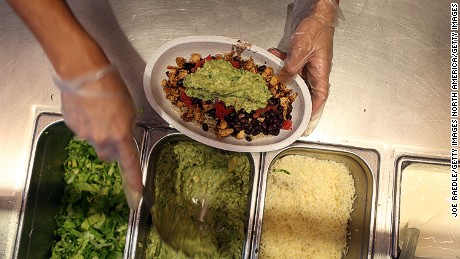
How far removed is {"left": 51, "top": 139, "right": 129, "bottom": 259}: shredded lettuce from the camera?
2.01m

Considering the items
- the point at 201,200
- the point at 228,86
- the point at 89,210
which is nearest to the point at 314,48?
the point at 228,86

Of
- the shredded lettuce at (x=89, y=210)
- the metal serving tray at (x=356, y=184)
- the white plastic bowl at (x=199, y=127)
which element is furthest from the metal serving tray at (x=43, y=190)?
the metal serving tray at (x=356, y=184)

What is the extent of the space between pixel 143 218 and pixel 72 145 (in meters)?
0.49

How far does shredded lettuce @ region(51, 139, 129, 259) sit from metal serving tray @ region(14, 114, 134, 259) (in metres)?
0.04

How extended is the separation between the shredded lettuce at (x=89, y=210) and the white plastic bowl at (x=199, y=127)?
1.26 feet

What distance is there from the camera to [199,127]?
6.58ft

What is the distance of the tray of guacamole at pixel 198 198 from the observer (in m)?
1.97

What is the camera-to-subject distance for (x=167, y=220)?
1953mm

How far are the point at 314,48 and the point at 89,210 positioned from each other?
130cm

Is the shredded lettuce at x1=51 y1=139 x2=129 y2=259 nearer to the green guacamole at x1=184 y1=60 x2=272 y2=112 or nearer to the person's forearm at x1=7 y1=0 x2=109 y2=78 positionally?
the green guacamole at x1=184 y1=60 x2=272 y2=112

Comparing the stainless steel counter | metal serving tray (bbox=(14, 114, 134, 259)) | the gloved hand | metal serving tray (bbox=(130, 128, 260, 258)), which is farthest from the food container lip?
metal serving tray (bbox=(14, 114, 134, 259))

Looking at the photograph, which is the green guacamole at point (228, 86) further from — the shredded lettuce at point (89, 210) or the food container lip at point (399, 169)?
the food container lip at point (399, 169)

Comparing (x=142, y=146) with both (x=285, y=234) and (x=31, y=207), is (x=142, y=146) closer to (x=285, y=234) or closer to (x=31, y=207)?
(x=31, y=207)

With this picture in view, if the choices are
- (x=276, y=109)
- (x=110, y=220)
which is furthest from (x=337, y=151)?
(x=110, y=220)
